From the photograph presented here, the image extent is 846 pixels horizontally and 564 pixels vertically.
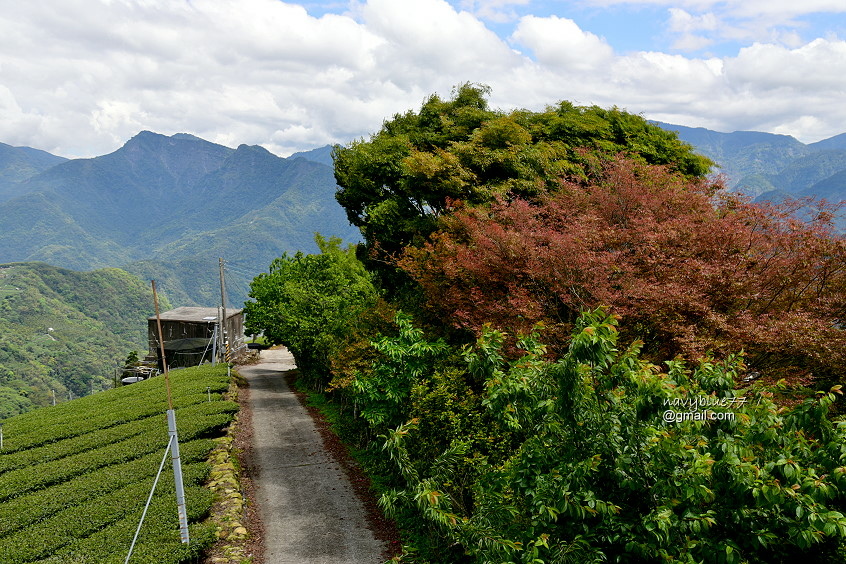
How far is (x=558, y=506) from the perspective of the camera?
16.5 ft

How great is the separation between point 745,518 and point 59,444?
66.3ft

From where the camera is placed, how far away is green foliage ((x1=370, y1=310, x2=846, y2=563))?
4457mm

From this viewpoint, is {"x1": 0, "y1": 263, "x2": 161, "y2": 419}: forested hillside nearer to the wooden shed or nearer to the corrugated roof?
the corrugated roof

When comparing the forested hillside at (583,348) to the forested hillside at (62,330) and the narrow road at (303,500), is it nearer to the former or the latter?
the narrow road at (303,500)

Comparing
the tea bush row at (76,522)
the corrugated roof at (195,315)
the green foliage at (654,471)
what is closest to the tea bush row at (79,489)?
the tea bush row at (76,522)

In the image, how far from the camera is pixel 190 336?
4291 centimetres

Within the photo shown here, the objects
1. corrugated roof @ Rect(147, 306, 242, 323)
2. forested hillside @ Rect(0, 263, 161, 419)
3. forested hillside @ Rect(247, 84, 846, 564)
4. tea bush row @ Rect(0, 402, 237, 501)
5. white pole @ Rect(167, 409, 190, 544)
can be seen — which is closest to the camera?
forested hillside @ Rect(247, 84, 846, 564)

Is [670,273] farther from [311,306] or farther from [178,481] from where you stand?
[311,306]

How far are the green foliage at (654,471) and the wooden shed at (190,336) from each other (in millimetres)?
38126

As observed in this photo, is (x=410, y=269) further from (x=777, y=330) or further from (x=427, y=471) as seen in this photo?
(x=777, y=330)

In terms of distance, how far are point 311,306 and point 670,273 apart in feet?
57.9

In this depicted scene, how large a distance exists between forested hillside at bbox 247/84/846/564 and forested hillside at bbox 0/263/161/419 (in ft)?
219

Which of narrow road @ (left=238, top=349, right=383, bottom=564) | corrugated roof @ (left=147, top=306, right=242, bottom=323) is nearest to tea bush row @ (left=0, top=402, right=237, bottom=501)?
narrow road @ (left=238, top=349, right=383, bottom=564)

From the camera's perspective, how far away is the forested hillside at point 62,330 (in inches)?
3169
